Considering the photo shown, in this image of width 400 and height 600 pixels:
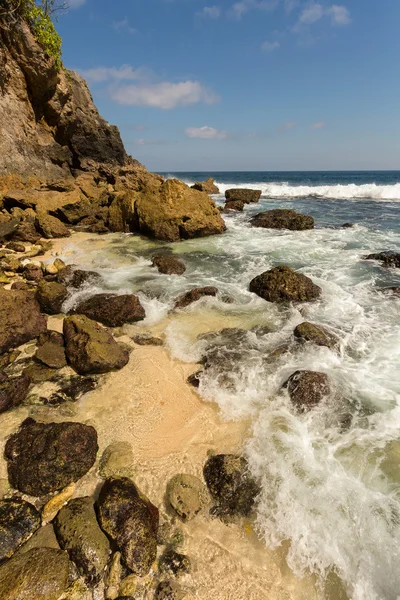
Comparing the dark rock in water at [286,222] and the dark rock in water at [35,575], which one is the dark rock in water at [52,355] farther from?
the dark rock in water at [286,222]

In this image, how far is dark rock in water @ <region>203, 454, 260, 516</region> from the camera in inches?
126

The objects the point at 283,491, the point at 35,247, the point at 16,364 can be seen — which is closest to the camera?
the point at 283,491

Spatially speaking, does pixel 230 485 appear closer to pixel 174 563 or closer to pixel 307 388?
pixel 174 563

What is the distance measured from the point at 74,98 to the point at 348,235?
21938 mm

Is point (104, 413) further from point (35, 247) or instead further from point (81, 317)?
point (35, 247)

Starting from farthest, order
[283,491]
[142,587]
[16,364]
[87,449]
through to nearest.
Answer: [16,364], [87,449], [283,491], [142,587]

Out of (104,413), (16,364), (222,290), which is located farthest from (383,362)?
(16,364)

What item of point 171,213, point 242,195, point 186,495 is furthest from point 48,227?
point 242,195

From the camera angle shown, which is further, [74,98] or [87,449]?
[74,98]

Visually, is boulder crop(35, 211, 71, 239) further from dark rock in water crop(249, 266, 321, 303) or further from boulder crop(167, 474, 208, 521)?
boulder crop(167, 474, 208, 521)

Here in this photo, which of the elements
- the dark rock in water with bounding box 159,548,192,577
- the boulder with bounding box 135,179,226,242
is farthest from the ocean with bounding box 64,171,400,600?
the boulder with bounding box 135,179,226,242

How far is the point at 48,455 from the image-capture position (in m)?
3.42

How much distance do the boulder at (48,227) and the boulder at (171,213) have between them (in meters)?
3.33

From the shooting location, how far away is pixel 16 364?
5.14 meters
